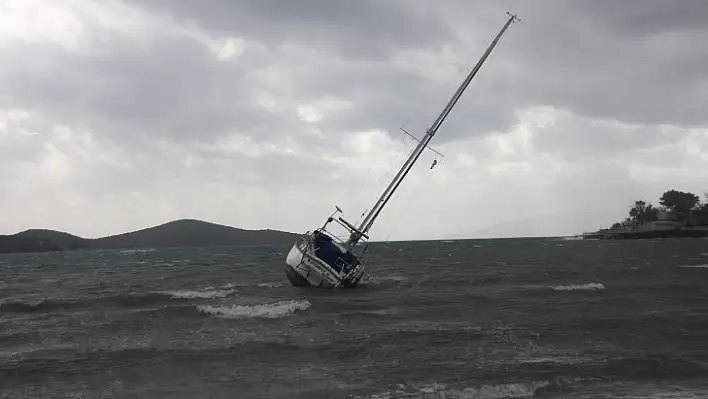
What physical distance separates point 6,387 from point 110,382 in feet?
9.59

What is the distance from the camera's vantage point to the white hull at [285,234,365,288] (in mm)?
41719

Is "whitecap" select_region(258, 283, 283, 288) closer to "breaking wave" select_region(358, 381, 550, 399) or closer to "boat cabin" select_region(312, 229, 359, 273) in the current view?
"boat cabin" select_region(312, 229, 359, 273)

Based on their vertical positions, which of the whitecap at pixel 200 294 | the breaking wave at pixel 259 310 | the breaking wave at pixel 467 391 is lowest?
the breaking wave at pixel 467 391

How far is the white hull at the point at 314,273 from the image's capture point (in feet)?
137

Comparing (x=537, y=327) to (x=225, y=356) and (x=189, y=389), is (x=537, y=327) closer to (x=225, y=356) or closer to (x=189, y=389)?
(x=225, y=356)

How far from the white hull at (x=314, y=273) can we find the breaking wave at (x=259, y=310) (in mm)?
5450

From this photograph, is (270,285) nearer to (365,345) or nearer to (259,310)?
(259,310)

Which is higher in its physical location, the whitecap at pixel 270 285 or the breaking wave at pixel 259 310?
the whitecap at pixel 270 285

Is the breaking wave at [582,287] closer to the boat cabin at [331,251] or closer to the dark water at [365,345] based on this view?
the dark water at [365,345]

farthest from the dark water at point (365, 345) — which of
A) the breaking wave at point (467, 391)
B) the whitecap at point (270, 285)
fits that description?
the whitecap at point (270, 285)

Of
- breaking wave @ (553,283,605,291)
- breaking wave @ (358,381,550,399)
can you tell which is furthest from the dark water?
breaking wave @ (553,283,605,291)

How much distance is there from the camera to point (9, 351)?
23.0 meters

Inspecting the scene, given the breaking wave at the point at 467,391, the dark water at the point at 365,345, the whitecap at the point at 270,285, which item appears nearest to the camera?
the breaking wave at the point at 467,391

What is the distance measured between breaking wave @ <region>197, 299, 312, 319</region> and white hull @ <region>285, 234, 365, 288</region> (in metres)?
5.45
